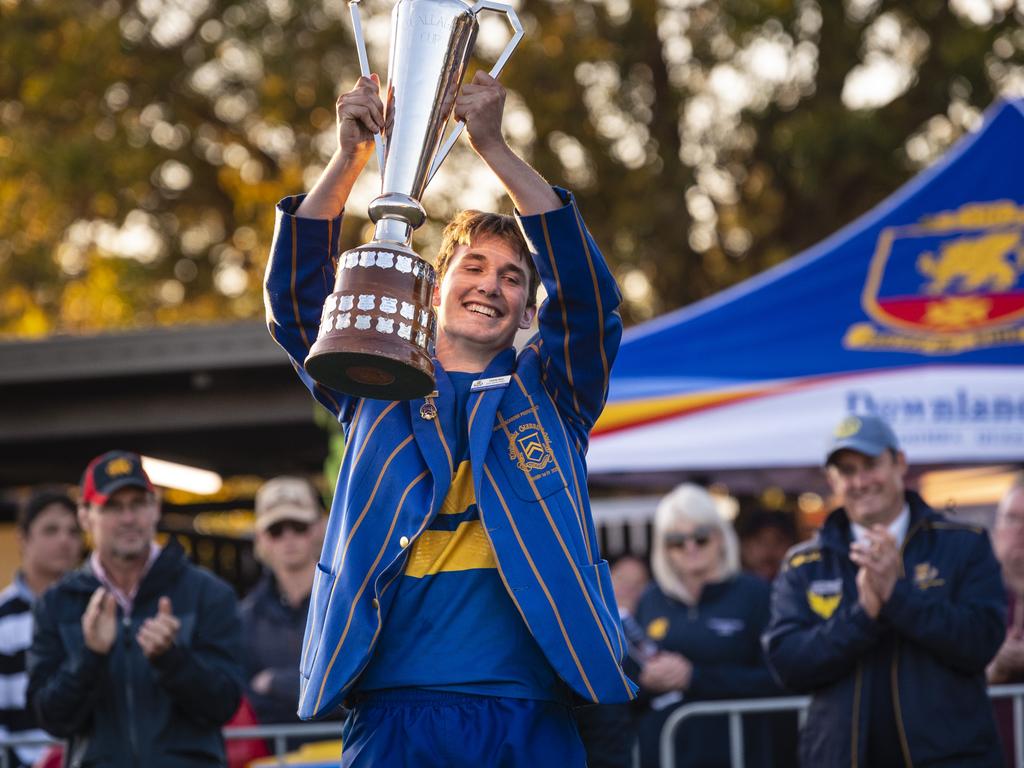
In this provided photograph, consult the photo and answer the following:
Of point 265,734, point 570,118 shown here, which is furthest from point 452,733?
point 570,118

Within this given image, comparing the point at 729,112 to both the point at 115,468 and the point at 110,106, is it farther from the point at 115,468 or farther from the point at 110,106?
the point at 115,468

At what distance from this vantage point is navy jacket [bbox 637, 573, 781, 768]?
6715mm

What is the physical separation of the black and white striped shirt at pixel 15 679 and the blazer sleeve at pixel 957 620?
380cm

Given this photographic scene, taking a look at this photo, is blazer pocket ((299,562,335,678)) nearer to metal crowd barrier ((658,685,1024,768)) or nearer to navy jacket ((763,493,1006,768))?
navy jacket ((763,493,1006,768))

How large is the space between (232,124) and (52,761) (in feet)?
36.4

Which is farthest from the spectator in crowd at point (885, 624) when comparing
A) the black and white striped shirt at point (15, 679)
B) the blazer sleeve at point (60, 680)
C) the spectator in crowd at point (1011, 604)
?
the black and white striped shirt at point (15, 679)

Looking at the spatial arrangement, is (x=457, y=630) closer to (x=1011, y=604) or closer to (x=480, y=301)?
(x=480, y=301)

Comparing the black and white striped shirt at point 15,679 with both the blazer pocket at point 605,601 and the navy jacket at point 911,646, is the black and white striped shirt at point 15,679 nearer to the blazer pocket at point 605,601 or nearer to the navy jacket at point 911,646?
the navy jacket at point 911,646

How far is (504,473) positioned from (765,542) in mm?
6256

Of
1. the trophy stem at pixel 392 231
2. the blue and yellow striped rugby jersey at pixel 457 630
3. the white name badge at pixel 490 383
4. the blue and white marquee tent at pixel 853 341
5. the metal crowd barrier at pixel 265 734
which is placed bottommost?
the metal crowd barrier at pixel 265 734

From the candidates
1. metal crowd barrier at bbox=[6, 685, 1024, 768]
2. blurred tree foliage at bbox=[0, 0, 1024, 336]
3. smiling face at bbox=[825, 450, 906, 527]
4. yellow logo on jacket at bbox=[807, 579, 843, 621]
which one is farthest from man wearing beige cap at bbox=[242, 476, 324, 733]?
blurred tree foliage at bbox=[0, 0, 1024, 336]

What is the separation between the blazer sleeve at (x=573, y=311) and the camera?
322cm

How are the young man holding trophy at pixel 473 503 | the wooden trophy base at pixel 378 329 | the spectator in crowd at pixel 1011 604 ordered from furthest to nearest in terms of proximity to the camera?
1. the spectator in crowd at pixel 1011 604
2. the young man holding trophy at pixel 473 503
3. the wooden trophy base at pixel 378 329

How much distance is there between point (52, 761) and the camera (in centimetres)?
581
